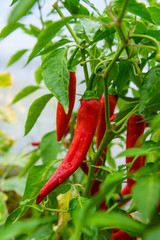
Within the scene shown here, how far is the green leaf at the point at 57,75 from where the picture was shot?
1.69 feet

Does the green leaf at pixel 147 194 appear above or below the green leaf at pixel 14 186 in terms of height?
above

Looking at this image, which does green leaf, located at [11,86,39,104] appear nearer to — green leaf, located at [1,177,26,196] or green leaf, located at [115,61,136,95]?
green leaf, located at [115,61,136,95]

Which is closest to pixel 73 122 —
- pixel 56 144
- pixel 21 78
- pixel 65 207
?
pixel 56 144

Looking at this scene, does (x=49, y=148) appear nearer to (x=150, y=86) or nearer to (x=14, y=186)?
(x=150, y=86)

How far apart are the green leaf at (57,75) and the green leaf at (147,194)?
0.70 ft

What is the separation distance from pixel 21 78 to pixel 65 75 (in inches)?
94.0

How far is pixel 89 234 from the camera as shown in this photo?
18.6 inches

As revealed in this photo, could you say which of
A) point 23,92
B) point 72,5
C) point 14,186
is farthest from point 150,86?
point 14,186

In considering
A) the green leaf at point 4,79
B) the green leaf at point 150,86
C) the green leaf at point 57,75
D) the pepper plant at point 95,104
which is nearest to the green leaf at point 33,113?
the pepper plant at point 95,104

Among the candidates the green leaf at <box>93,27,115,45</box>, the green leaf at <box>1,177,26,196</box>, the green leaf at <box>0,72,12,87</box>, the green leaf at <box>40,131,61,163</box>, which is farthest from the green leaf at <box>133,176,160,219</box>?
the green leaf at <box>0,72,12,87</box>

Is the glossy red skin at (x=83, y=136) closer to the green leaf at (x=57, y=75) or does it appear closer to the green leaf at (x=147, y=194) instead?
the green leaf at (x=57, y=75)

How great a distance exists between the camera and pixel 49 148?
972mm

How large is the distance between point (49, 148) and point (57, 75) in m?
0.47

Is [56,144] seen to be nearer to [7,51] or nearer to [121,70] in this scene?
[121,70]
